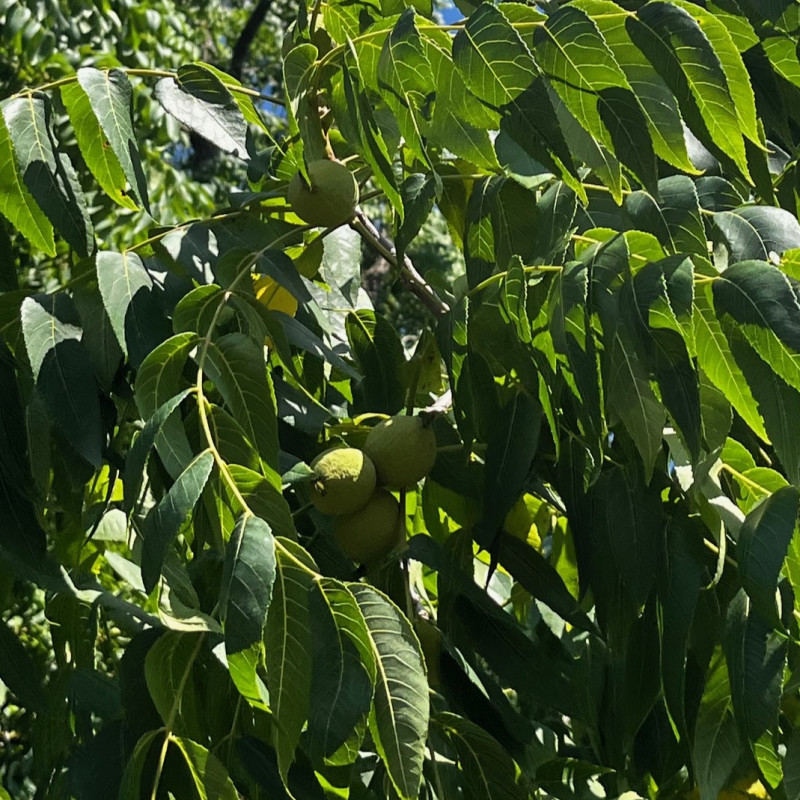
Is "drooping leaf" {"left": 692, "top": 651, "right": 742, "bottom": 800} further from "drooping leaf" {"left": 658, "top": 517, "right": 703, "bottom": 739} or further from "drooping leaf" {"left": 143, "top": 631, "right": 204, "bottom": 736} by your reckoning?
"drooping leaf" {"left": 143, "top": 631, "right": 204, "bottom": 736}

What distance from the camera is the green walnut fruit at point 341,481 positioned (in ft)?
3.49

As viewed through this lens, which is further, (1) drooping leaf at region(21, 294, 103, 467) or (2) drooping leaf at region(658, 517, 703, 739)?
(1) drooping leaf at region(21, 294, 103, 467)

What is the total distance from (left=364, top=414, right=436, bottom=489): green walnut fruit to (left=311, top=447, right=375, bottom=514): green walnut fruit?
2cm

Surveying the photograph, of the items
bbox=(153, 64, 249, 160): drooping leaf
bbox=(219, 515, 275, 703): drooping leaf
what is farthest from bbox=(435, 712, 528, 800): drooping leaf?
bbox=(153, 64, 249, 160): drooping leaf

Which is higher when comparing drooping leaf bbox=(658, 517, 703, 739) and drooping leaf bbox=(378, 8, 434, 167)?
drooping leaf bbox=(378, 8, 434, 167)

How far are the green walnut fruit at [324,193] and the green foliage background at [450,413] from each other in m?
0.02

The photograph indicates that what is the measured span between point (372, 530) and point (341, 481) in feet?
0.23

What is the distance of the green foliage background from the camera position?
2.78ft

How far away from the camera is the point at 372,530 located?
111 cm

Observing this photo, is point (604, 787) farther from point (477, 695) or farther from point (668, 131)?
point (668, 131)

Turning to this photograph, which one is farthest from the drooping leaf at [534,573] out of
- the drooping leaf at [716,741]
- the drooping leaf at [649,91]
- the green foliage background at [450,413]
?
the drooping leaf at [649,91]

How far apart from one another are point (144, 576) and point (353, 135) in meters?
0.40

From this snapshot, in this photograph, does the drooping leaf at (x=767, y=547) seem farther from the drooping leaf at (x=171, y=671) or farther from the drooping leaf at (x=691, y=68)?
the drooping leaf at (x=171, y=671)

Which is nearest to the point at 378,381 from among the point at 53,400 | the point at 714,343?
the point at 53,400
